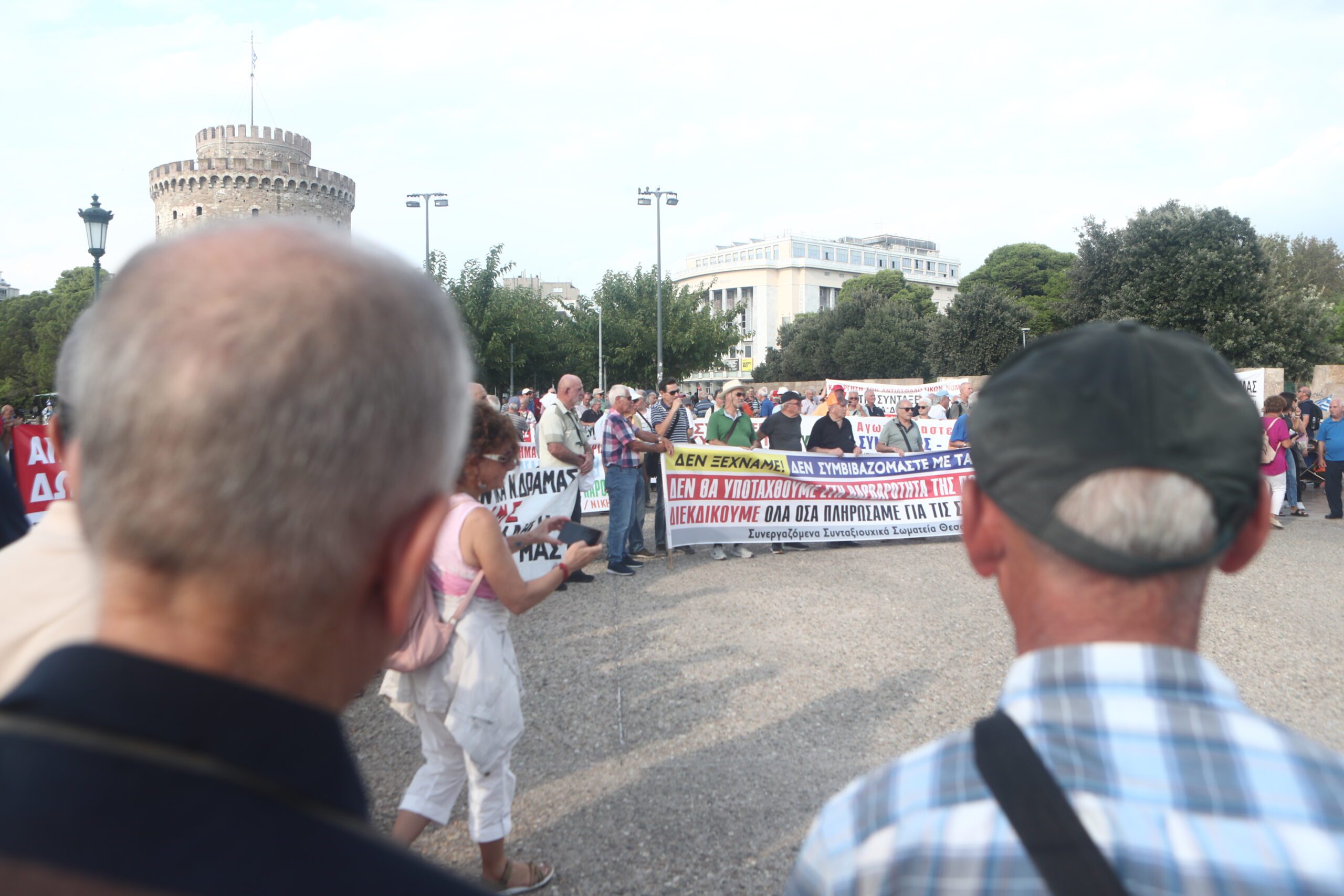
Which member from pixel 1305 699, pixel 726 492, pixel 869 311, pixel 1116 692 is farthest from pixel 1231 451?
pixel 869 311

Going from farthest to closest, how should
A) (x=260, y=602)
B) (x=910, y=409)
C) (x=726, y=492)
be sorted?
(x=910, y=409) → (x=726, y=492) → (x=260, y=602)

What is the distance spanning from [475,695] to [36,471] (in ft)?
18.2

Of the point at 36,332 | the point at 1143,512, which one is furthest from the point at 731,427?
the point at 36,332

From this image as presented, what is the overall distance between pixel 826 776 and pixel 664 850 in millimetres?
1008

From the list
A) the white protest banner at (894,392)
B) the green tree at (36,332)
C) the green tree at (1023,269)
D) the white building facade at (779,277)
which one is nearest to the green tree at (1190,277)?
the white protest banner at (894,392)

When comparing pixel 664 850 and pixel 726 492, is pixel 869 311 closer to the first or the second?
pixel 726 492

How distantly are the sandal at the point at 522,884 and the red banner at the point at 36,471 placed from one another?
5258 millimetres

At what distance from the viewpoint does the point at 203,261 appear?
717 mm

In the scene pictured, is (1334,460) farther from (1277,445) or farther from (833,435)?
(833,435)

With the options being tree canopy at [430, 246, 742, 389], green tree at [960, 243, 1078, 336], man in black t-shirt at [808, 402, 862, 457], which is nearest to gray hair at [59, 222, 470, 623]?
man in black t-shirt at [808, 402, 862, 457]

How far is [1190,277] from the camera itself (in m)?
28.8

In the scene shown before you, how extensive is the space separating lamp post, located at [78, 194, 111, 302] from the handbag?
46.0ft

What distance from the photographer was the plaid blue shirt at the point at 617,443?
888cm

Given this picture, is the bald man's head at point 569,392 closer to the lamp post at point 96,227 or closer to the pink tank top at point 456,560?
the pink tank top at point 456,560
